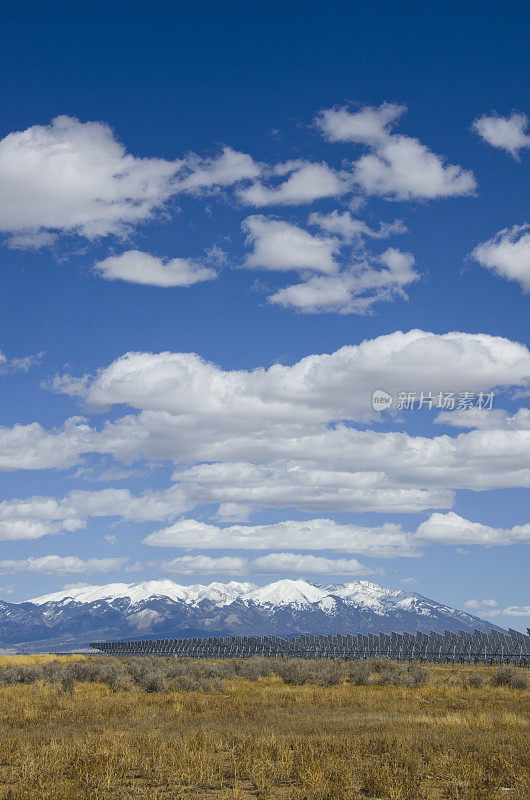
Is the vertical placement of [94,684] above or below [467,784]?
below

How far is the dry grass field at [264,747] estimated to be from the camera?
1633 centimetres

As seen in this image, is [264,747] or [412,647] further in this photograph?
[412,647]

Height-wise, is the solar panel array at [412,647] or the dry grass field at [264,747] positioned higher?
the dry grass field at [264,747]

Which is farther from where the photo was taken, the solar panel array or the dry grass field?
the solar panel array

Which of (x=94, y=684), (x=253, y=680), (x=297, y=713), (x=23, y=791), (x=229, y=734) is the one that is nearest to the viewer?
(x=23, y=791)

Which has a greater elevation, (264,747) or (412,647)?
(264,747)

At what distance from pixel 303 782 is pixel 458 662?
2237 inches

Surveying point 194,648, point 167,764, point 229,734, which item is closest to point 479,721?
point 229,734

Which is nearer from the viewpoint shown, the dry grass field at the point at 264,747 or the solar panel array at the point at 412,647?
the dry grass field at the point at 264,747

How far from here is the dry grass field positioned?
16328 millimetres

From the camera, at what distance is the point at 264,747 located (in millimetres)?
20562

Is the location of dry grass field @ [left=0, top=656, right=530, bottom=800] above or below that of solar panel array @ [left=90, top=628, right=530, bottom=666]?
above

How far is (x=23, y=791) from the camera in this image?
51.1ft

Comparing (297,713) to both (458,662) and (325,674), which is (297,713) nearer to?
(325,674)
